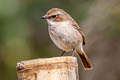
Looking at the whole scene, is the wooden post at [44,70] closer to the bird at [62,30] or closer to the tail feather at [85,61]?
the bird at [62,30]

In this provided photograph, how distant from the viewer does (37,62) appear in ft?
13.3

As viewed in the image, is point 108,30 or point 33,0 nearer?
point 108,30

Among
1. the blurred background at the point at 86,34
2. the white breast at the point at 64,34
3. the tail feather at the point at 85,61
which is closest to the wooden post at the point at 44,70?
the white breast at the point at 64,34

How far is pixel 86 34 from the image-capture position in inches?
338

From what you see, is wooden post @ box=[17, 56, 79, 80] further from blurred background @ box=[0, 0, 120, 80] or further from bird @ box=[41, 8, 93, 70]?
blurred background @ box=[0, 0, 120, 80]

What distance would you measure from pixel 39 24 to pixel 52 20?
3246 millimetres

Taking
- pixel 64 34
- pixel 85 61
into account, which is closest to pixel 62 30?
pixel 64 34

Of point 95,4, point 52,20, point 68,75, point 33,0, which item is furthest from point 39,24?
point 68,75

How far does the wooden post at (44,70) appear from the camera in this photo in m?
4.01

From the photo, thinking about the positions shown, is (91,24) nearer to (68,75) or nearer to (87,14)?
(87,14)

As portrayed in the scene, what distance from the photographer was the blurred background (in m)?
8.53

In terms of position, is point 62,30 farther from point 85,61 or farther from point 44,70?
point 44,70

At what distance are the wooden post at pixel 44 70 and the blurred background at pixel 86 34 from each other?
13.7ft

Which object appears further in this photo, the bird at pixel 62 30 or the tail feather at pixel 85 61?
the tail feather at pixel 85 61
